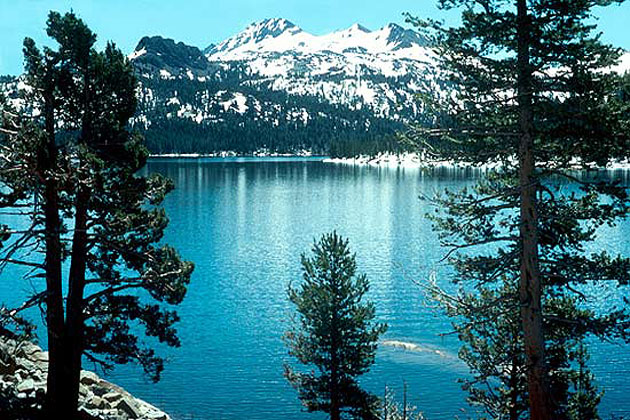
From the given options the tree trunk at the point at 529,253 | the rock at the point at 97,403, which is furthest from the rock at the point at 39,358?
the tree trunk at the point at 529,253

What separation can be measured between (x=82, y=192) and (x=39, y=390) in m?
6.63

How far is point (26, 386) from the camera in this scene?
1912 cm

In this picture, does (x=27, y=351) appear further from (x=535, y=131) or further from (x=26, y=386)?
(x=535, y=131)

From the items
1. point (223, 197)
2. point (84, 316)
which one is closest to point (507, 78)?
point (84, 316)

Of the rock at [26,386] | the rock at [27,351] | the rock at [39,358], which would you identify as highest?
the rock at [26,386]

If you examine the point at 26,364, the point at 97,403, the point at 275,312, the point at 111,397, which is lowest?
the point at 275,312

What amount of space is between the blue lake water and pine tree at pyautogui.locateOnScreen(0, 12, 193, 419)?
862 centimetres

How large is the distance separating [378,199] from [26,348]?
293 ft

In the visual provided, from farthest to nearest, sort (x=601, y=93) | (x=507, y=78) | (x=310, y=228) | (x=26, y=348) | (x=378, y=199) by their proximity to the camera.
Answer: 1. (x=378, y=199)
2. (x=310, y=228)
3. (x=26, y=348)
4. (x=507, y=78)
5. (x=601, y=93)

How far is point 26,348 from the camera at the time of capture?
24453 millimetres

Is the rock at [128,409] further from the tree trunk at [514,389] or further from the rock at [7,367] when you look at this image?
the tree trunk at [514,389]

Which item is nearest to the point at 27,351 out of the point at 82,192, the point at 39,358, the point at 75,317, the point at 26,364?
the point at 39,358

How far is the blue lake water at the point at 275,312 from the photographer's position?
31.3 meters

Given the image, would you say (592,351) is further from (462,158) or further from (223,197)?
(223,197)
